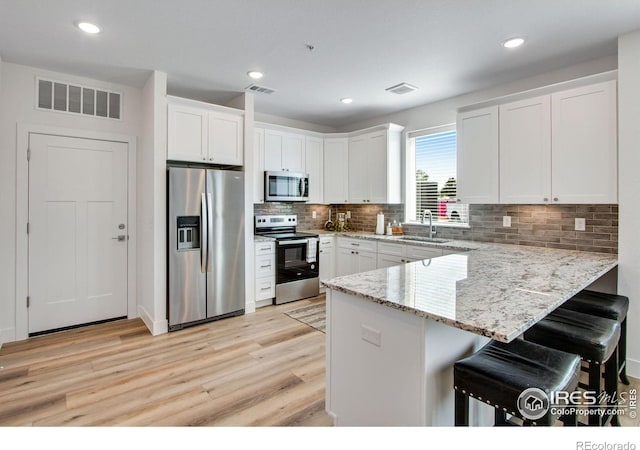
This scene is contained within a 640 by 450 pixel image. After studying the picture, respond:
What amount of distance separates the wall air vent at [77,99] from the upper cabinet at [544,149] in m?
3.84

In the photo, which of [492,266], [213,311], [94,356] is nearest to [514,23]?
[492,266]

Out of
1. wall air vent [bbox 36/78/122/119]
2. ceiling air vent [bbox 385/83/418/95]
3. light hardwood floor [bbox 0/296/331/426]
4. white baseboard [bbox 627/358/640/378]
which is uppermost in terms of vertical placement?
ceiling air vent [bbox 385/83/418/95]

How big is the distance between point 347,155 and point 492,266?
319 cm

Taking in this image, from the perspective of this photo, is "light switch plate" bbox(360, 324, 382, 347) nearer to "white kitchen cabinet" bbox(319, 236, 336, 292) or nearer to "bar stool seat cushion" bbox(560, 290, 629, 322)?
"bar stool seat cushion" bbox(560, 290, 629, 322)

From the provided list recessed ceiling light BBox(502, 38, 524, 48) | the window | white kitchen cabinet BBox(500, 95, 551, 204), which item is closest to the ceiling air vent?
the window

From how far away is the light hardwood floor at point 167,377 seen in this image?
208 centimetres

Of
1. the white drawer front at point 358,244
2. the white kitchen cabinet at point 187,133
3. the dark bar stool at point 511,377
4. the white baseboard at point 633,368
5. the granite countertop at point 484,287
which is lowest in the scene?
the white baseboard at point 633,368

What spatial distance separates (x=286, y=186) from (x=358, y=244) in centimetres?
130

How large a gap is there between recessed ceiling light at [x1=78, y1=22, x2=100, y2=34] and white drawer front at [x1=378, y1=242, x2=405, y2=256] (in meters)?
3.49

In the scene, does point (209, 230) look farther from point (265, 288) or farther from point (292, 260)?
point (292, 260)

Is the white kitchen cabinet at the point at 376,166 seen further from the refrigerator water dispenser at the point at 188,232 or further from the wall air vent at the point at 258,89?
the refrigerator water dispenser at the point at 188,232

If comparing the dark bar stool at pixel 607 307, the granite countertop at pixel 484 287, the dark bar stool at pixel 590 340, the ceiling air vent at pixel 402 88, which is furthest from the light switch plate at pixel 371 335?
the ceiling air vent at pixel 402 88

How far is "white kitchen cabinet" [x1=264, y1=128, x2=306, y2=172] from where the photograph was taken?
15.2ft

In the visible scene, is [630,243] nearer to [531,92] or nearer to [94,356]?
[531,92]
